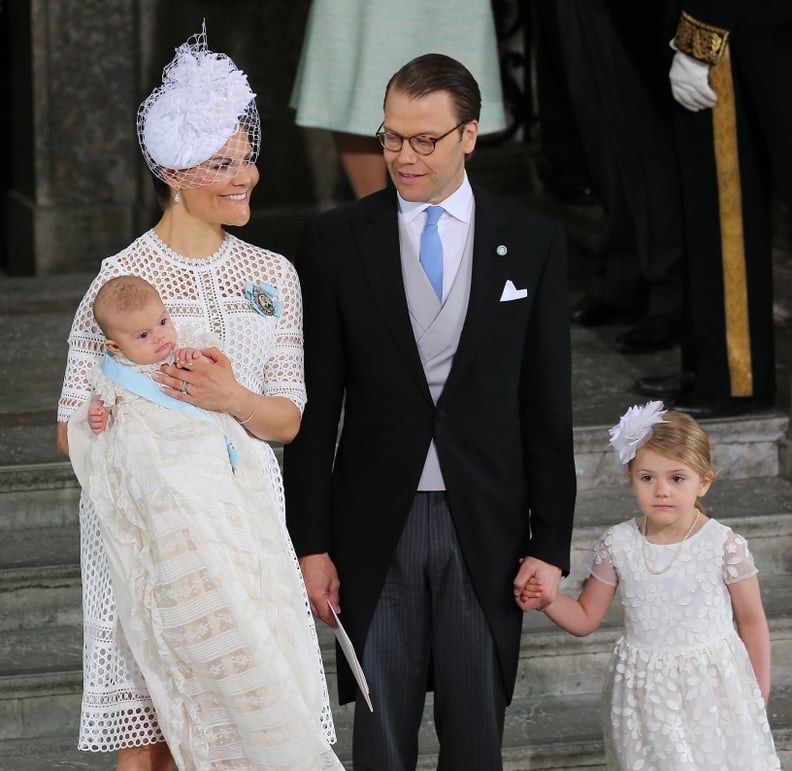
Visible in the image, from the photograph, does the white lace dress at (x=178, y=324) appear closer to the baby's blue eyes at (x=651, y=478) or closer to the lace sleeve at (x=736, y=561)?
the baby's blue eyes at (x=651, y=478)

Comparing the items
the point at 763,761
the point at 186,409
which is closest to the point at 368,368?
the point at 186,409

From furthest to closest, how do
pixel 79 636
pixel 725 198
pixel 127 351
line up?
pixel 725 198 < pixel 79 636 < pixel 127 351

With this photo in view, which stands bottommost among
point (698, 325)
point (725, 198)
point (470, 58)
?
point (698, 325)

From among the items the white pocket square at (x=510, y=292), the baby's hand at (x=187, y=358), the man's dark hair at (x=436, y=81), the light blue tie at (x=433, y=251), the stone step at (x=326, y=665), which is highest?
the man's dark hair at (x=436, y=81)

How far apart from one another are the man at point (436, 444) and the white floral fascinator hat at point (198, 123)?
0.31 m

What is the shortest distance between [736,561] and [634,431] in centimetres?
34

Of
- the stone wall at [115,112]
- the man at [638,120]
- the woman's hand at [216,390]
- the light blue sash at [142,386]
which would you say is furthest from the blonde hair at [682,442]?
the stone wall at [115,112]

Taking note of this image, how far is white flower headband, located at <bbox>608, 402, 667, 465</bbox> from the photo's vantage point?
11.4ft

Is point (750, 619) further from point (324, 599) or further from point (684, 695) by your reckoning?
point (324, 599)

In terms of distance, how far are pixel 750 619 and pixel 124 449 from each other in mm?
1356

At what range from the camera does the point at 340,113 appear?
5.18 metres

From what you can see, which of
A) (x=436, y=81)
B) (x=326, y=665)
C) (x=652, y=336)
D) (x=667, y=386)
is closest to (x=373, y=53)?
(x=667, y=386)

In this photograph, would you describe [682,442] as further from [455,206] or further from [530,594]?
[455,206]

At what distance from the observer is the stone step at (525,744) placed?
13.7ft
